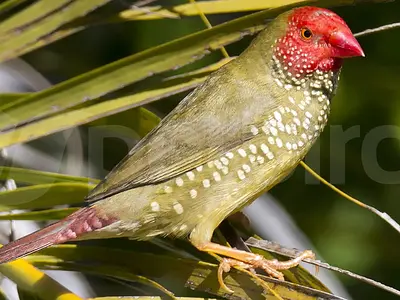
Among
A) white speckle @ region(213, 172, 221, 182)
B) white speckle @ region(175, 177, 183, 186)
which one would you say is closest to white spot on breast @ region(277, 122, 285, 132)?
white speckle @ region(213, 172, 221, 182)

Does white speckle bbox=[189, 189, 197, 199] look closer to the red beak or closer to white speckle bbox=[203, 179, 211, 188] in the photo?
white speckle bbox=[203, 179, 211, 188]

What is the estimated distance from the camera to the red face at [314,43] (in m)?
2.50

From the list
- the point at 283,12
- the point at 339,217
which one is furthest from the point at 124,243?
the point at 339,217

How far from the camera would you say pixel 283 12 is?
258 cm

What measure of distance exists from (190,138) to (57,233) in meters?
0.50

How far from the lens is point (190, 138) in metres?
2.54

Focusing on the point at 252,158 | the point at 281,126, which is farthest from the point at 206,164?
the point at 281,126

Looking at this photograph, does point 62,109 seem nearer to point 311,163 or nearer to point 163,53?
point 163,53

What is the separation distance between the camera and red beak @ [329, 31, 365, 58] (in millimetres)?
2479

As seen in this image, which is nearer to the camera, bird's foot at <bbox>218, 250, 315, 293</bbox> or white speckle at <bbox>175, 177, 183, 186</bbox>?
bird's foot at <bbox>218, 250, 315, 293</bbox>

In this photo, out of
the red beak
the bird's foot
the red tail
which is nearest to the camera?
the red tail

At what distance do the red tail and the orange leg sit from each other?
33cm

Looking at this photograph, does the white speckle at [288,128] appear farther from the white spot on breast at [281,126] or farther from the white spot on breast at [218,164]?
the white spot on breast at [218,164]

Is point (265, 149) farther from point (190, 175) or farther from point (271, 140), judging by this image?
point (190, 175)
